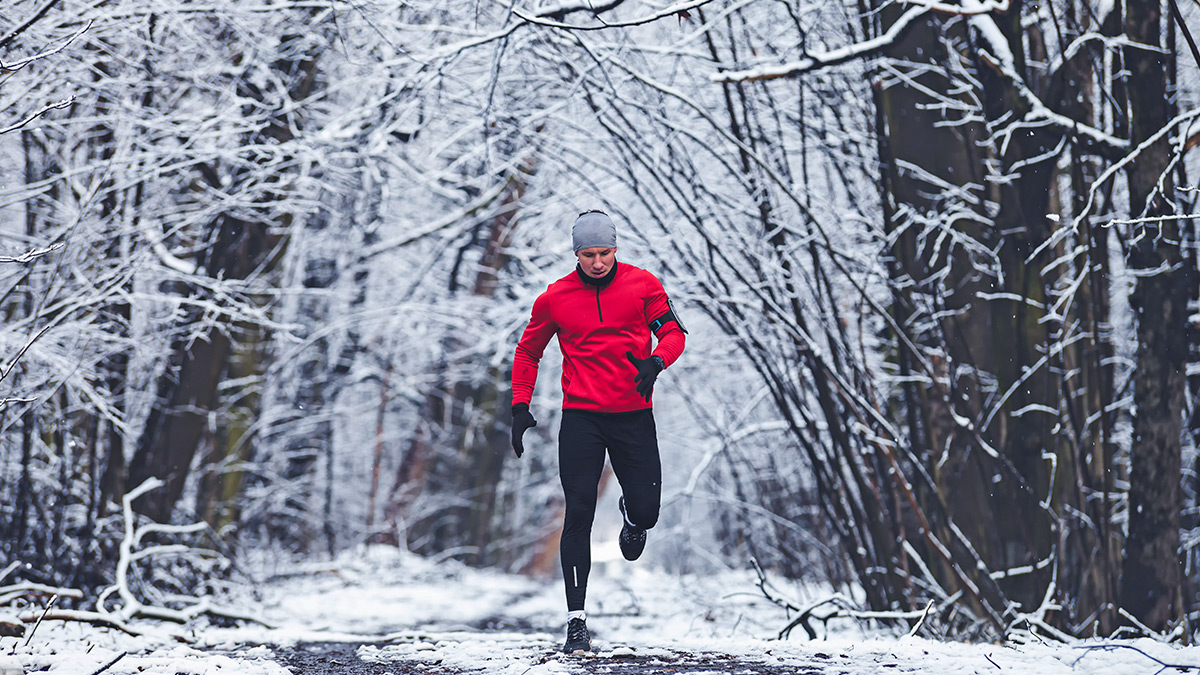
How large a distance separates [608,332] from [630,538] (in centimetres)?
90

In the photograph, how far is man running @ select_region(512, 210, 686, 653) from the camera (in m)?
4.14

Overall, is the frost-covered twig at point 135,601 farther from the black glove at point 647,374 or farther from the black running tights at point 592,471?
the black glove at point 647,374

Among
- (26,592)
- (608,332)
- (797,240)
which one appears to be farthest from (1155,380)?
(26,592)

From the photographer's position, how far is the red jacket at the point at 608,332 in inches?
164

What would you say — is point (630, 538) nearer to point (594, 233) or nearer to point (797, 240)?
point (594, 233)

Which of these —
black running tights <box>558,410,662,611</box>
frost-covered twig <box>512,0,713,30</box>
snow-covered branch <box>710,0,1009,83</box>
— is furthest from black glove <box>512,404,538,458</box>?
snow-covered branch <box>710,0,1009,83</box>

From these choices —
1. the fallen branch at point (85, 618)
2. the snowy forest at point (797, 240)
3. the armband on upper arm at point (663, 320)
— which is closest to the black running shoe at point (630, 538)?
the armband on upper arm at point (663, 320)

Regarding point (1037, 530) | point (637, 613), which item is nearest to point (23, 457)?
point (637, 613)

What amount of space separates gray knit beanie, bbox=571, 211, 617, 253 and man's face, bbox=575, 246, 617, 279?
0.7 inches

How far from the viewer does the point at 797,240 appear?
617cm

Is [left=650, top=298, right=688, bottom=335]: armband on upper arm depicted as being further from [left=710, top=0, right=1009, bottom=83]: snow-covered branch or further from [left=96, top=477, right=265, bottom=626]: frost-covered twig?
[left=96, top=477, right=265, bottom=626]: frost-covered twig

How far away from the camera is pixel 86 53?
5.78 metres

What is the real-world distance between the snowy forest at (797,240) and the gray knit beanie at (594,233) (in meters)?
0.81

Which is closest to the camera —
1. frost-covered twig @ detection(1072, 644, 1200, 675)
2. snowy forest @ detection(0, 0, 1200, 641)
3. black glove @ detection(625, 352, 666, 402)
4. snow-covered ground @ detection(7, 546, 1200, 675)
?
frost-covered twig @ detection(1072, 644, 1200, 675)
